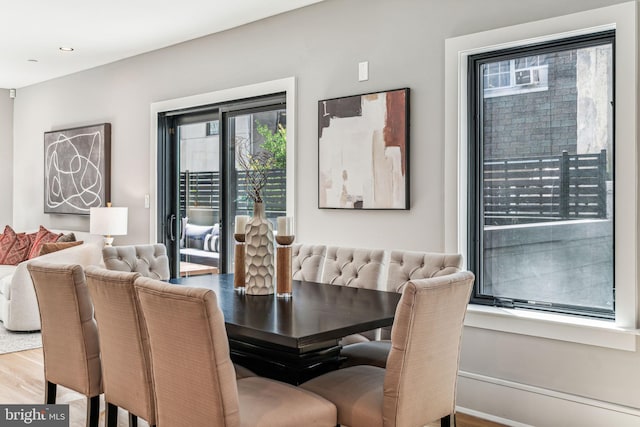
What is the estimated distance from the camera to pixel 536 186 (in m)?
3.28

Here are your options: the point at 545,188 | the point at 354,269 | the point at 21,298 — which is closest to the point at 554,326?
the point at 545,188

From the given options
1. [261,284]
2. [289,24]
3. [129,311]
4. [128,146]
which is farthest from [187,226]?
[129,311]

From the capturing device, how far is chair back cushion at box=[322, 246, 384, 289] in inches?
125

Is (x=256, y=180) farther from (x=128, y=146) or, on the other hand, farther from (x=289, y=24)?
(x=128, y=146)

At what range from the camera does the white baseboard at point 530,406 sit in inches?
114

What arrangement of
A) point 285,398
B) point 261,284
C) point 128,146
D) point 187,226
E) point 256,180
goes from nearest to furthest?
point 285,398 < point 261,284 < point 256,180 < point 187,226 < point 128,146

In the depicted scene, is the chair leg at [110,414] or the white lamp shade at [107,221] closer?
the chair leg at [110,414]

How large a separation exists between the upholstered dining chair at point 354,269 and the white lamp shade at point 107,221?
295 cm

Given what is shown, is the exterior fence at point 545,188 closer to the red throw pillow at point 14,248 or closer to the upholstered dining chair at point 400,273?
the upholstered dining chair at point 400,273

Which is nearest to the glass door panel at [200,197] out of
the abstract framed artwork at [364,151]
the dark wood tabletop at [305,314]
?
the abstract framed artwork at [364,151]

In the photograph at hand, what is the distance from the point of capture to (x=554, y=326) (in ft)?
10.0

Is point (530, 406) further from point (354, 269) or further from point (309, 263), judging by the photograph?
point (309, 263)

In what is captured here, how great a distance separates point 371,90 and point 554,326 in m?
1.87

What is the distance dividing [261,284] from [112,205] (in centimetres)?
381
